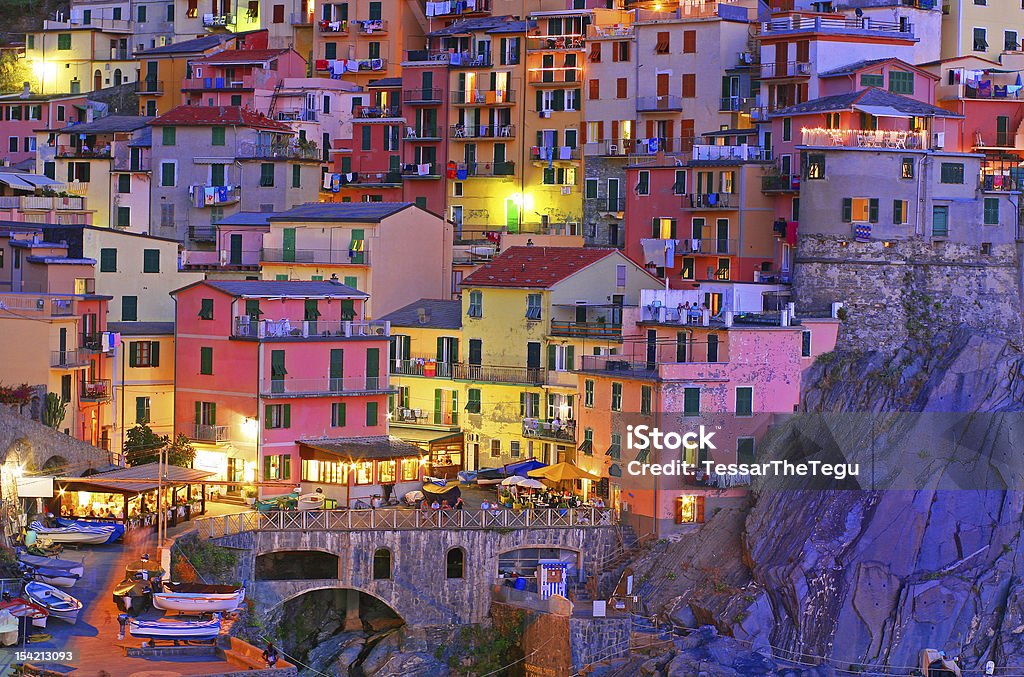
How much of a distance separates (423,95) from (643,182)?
17.0 m

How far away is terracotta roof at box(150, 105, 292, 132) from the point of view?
106m

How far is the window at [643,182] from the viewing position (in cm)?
9931

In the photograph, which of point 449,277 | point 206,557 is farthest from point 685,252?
point 206,557

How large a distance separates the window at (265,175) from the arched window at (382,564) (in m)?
33.7

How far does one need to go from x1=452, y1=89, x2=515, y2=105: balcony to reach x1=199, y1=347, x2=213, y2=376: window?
30.9m

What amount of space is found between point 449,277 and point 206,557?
27.8m

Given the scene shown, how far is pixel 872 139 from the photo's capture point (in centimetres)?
8788

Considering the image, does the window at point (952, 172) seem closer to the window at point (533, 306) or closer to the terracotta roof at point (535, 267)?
the terracotta roof at point (535, 267)

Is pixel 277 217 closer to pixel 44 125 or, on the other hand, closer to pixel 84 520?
pixel 84 520

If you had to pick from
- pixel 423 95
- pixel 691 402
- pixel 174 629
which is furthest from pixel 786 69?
pixel 174 629

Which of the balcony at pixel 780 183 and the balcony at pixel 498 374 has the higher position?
the balcony at pixel 780 183

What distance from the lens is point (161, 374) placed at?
284 ft

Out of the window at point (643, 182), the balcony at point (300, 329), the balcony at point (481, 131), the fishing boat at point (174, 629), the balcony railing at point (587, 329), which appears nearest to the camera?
the fishing boat at point (174, 629)

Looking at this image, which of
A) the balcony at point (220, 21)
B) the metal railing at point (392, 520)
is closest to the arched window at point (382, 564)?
the metal railing at point (392, 520)
